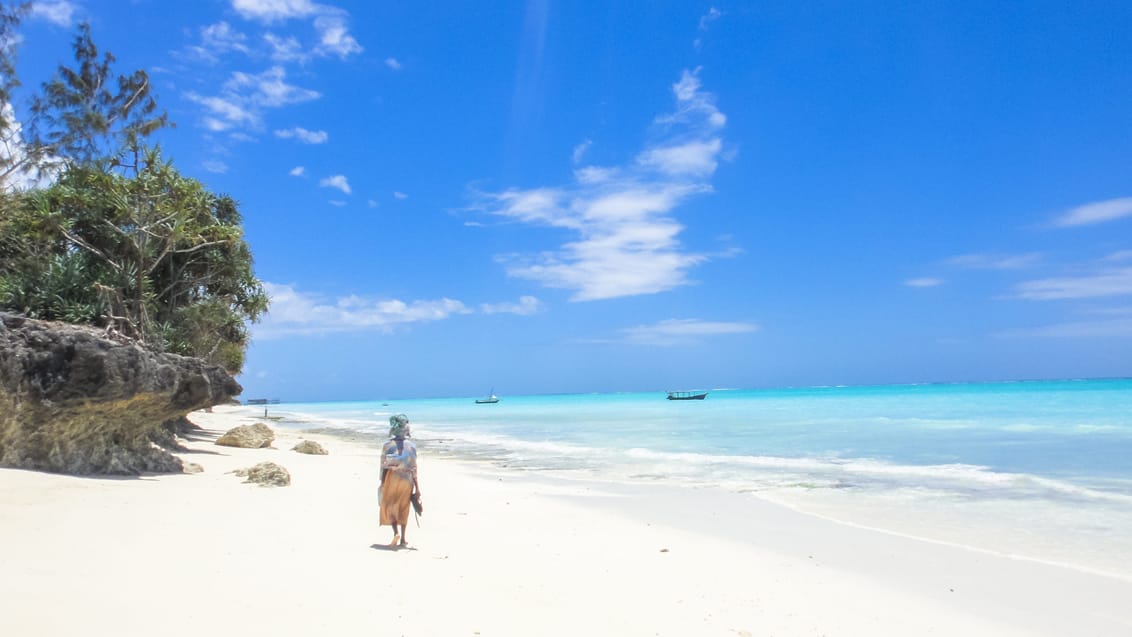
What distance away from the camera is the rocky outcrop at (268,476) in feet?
35.1

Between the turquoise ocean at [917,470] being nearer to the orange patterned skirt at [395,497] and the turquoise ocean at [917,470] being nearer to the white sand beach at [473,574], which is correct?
the white sand beach at [473,574]

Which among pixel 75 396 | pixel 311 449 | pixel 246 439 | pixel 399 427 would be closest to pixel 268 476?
pixel 75 396

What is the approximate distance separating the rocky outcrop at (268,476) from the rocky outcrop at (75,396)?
169 cm

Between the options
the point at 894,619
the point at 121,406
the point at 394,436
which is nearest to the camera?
the point at 894,619

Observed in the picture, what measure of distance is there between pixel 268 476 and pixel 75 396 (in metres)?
3.00

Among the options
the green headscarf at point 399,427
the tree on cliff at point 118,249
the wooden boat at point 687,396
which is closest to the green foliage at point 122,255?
the tree on cliff at point 118,249

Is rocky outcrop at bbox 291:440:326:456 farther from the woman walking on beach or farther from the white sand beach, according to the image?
the woman walking on beach

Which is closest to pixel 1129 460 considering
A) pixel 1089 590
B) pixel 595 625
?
pixel 1089 590

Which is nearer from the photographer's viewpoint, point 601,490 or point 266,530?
point 266,530

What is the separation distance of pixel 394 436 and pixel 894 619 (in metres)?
5.04

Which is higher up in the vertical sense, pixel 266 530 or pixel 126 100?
pixel 126 100

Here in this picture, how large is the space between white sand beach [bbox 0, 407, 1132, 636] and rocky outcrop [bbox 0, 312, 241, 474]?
648 millimetres

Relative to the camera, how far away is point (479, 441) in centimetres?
2794

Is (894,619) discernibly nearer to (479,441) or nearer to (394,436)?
(394,436)
